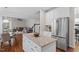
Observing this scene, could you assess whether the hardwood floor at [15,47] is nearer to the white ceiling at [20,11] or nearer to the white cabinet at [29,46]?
the white cabinet at [29,46]

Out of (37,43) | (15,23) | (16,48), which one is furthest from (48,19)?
(16,48)

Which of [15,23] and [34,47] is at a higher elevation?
[15,23]

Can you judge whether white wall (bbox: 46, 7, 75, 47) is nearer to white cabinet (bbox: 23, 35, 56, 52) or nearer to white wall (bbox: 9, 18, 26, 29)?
white cabinet (bbox: 23, 35, 56, 52)

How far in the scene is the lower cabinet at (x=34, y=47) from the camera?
174cm

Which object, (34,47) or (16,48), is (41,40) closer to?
(34,47)

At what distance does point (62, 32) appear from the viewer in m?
1.77

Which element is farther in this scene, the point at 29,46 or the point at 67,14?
the point at 29,46

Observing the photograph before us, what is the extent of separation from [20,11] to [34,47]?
1.96ft

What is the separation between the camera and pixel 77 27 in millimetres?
1766

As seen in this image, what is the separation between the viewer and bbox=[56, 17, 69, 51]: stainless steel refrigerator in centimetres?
173
